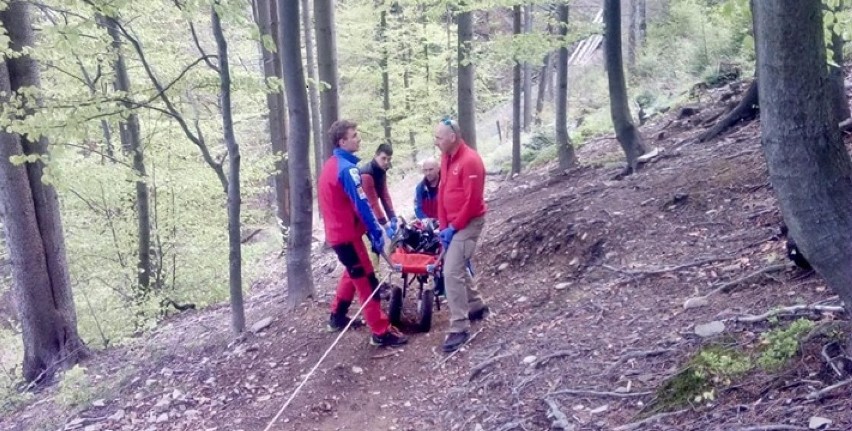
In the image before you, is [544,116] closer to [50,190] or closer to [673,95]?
[673,95]

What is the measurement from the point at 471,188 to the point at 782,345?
3.00m

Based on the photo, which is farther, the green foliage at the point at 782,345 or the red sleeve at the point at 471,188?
the red sleeve at the point at 471,188

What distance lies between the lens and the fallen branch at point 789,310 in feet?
14.1

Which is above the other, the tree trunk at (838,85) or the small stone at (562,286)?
the tree trunk at (838,85)

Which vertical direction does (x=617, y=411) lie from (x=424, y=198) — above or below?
below

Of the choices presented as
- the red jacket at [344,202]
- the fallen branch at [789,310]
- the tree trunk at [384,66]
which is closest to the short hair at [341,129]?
the red jacket at [344,202]

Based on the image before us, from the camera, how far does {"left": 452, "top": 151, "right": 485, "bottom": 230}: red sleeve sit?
6371mm

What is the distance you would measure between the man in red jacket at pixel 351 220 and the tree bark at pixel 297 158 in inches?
39.0

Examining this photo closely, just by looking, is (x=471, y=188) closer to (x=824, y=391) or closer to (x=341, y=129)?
(x=341, y=129)

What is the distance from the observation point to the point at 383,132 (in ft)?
85.9

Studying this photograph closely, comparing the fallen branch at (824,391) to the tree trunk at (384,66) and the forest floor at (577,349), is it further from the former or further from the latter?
the tree trunk at (384,66)

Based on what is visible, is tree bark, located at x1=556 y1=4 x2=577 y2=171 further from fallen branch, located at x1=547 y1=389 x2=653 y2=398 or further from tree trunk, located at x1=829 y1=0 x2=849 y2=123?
fallen branch, located at x1=547 y1=389 x2=653 y2=398

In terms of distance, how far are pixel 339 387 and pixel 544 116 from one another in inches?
820

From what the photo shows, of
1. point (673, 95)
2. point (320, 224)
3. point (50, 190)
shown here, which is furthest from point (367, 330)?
point (320, 224)
